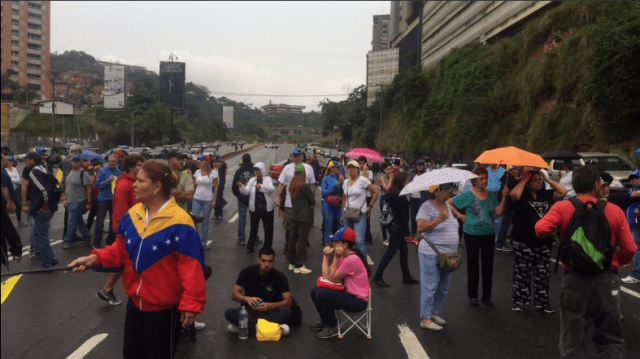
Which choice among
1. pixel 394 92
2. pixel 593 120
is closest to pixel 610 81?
pixel 593 120

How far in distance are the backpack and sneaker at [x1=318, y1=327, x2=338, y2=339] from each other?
2.50 m

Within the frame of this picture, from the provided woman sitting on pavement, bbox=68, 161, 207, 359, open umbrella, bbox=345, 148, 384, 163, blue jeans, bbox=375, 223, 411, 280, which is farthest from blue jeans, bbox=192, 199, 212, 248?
woman sitting on pavement, bbox=68, 161, 207, 359

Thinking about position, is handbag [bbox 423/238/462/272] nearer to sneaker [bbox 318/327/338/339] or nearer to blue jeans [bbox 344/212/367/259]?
sneaker [bbox 318/327/338/339]

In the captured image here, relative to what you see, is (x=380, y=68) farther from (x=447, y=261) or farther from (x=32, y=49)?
(x=447, y=261)

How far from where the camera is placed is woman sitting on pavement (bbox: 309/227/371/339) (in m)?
5.05

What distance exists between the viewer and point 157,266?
9.94ft

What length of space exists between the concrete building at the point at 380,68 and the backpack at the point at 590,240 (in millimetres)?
86751

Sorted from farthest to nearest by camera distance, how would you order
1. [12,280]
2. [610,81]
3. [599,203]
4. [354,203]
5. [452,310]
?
[610,81], [354,203], [452,310], [599,203], [12,280]

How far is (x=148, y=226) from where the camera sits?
306 centimetres

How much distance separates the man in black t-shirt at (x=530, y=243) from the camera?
5.80 m

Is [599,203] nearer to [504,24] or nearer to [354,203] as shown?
[354,203]

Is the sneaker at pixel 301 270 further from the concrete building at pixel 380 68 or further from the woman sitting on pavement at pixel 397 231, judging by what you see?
the concrete building at pixel 380 68

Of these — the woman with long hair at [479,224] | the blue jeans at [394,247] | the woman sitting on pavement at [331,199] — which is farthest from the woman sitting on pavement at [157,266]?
the woman sitting on pavement at [331,199]

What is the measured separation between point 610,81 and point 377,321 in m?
17.3
